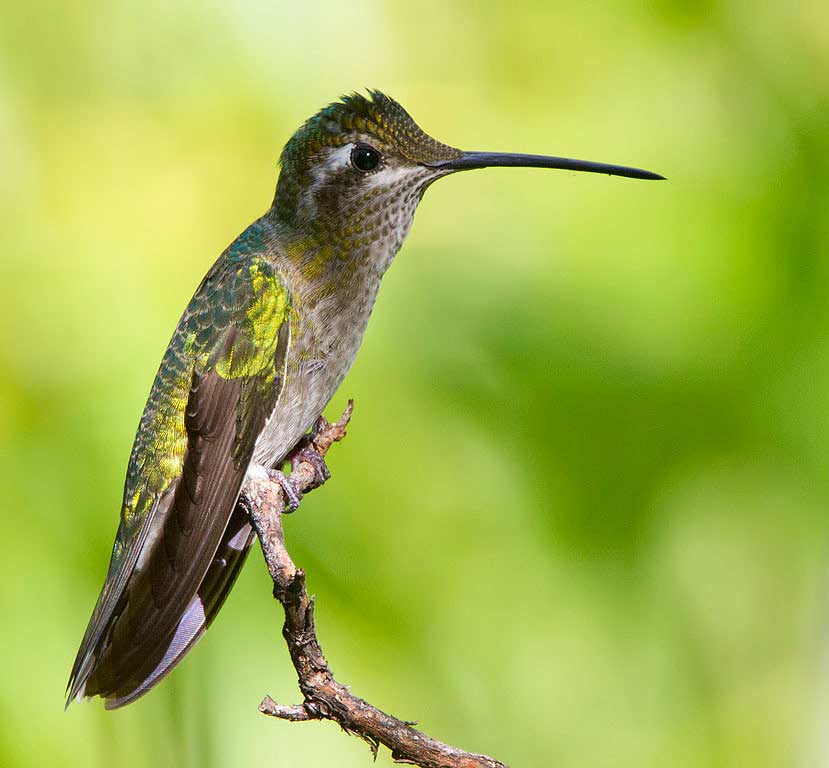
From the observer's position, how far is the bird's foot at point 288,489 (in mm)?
2340

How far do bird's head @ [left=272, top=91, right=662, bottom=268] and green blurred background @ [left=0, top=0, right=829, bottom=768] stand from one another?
0.87 m

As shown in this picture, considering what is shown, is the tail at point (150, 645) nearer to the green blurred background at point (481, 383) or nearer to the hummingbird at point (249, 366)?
the hummingbird at point (249, 366)

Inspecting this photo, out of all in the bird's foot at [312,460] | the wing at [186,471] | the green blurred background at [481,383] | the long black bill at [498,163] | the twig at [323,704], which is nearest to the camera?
the twig at [323,704]

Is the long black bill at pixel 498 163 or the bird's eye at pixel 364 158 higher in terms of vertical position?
the long black bill at pixel 498 163

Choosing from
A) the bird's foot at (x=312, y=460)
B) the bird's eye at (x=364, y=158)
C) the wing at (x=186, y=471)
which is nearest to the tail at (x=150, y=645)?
the wing at (x=186, y=471)

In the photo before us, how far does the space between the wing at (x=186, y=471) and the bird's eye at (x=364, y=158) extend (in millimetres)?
338

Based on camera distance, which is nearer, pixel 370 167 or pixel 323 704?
pixel 323 704

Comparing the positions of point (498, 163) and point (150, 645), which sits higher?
point (498, 163)

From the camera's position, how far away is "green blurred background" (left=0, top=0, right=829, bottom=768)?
3.03 m

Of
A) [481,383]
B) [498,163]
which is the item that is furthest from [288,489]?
[481,383]

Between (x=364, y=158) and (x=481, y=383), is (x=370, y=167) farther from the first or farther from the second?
(x=481, y=383)

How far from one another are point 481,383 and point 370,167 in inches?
45.8

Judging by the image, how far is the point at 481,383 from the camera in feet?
10.9

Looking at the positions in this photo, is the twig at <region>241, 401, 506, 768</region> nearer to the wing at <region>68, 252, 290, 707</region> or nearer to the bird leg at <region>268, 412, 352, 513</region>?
the wing at <region>68, 252, 290, 707</region>
